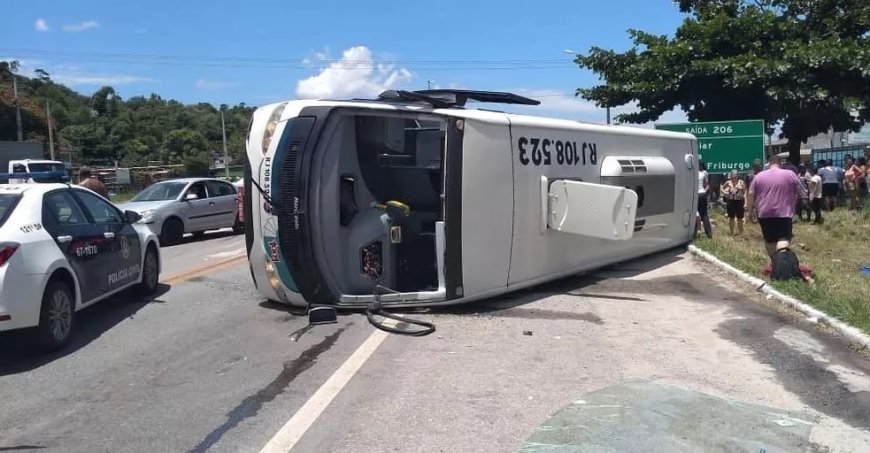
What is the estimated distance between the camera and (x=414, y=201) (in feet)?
29.7

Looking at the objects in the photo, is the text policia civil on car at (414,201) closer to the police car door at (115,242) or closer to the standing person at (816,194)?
the police car door at (115,242)

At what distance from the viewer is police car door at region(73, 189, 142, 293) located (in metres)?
8.09

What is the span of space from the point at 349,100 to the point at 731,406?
15.9 feet

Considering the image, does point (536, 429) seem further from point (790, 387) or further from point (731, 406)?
point (790, 387)

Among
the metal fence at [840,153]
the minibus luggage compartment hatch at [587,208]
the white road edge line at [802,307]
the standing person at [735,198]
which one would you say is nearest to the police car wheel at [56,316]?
the minibus luggage compartment hatch at [587,208]

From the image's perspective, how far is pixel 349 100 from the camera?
→ 8031mm

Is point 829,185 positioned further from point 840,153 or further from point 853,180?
point 840,153

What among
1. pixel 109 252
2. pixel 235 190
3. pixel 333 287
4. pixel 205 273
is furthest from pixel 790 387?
pixel 235 190

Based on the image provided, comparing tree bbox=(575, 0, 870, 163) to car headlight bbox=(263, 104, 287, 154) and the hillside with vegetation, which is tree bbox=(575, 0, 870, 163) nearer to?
car headlight bbox=(263, 104, 287, 154)

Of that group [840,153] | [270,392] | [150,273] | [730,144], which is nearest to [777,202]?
[270,392]

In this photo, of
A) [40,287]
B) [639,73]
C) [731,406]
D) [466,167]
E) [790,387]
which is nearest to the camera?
[731,406]

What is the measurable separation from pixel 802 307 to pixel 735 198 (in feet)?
28.9

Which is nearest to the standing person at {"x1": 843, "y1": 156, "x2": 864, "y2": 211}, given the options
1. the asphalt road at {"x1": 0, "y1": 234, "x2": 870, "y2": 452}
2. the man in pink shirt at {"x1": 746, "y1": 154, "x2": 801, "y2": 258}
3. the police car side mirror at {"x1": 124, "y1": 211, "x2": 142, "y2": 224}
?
the man in pink shirt at {"x1": 746, "y1": 154, "x2": 801, "y2": 258}

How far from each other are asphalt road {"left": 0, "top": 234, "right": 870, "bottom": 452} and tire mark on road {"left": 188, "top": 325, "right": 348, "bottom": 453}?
20 mm
